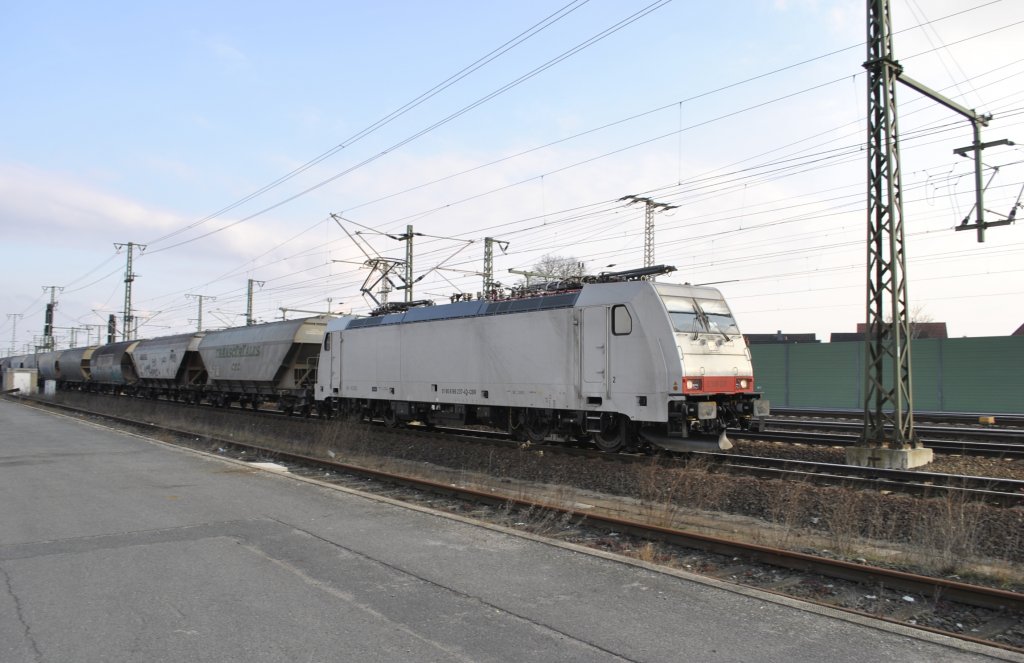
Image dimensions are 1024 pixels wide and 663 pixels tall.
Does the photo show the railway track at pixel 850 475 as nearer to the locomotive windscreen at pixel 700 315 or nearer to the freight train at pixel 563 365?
the freight train at pixel 563 365

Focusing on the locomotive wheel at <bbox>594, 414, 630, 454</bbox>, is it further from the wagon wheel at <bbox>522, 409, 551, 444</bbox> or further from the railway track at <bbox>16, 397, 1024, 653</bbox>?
the railway track at <bbox>16, 397, 1024, 653</bbox>

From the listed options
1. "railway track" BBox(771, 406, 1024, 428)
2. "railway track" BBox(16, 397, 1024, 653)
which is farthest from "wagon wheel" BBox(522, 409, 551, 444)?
"railway track" BBox(771, 406, 1024, 428)

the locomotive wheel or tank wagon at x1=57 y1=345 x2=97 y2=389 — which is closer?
the locomotive wheel

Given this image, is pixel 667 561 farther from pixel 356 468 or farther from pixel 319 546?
pixel 356 468

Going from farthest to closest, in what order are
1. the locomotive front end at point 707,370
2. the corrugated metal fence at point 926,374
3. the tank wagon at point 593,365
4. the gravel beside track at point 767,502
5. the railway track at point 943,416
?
the corrugated metal fence at point 926,374 → the railway track at point 943,416 → the tank wagon at point 593,365 → the locomotive front end at point 707,370 → the gravel beside track at point 767,502

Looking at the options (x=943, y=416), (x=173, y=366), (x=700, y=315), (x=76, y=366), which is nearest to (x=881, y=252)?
(x=700, y=315)

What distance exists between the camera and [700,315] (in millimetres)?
12695

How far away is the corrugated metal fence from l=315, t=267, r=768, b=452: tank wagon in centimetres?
1666

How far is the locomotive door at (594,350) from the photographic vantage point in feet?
41.8

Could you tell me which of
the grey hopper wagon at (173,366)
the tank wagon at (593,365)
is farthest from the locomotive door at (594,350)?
the grey hopper wagon at (173,366)

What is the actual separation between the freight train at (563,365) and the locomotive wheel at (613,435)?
2 centimetres

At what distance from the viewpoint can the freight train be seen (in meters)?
12.0

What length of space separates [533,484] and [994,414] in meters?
21.9

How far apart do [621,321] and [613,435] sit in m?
2.39
